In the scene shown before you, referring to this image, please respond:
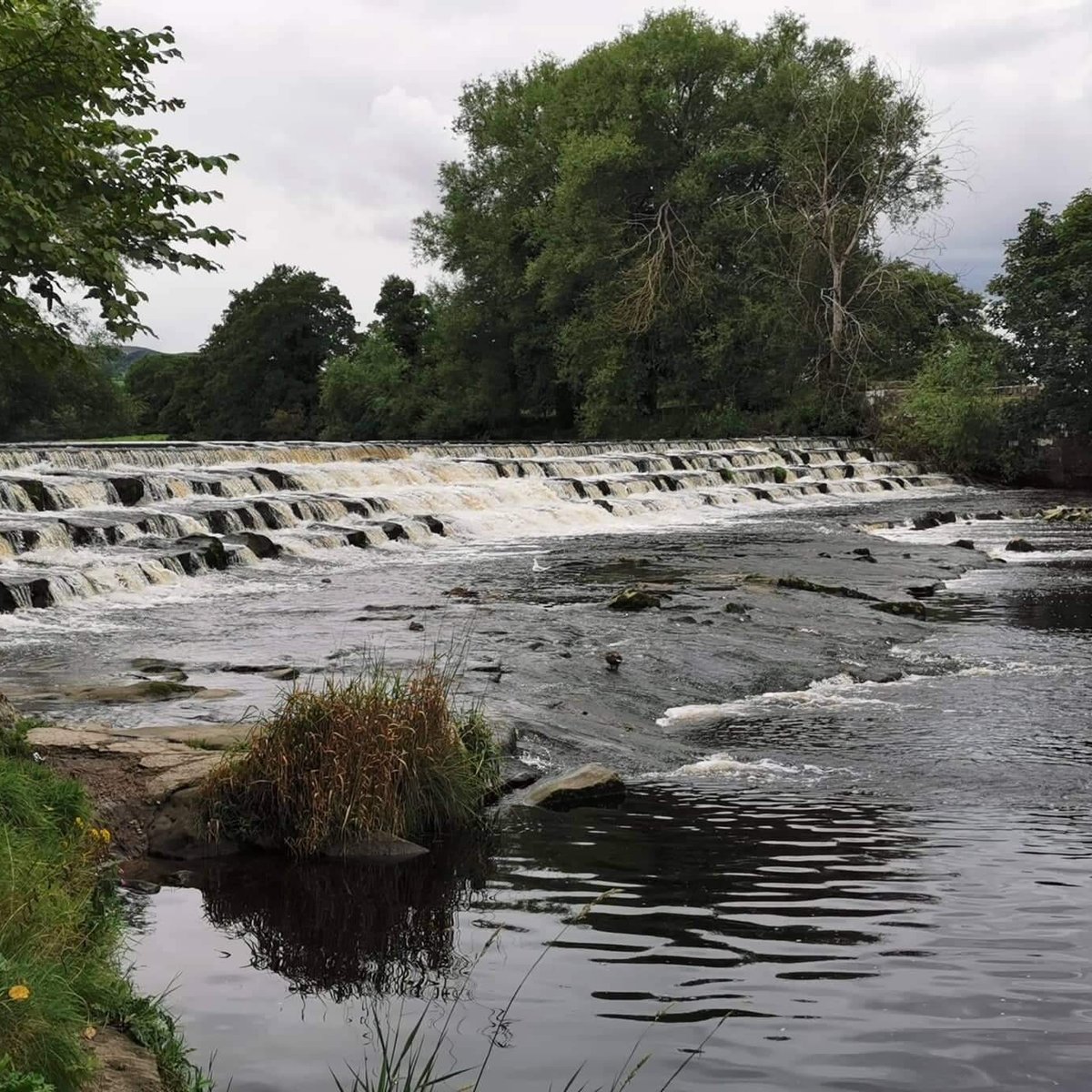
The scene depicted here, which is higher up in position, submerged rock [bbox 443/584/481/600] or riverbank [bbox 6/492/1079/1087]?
submerged rock [bbox 443/584/481/600]

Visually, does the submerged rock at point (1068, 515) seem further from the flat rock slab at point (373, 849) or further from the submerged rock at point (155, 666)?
the flat rock slab at point (373, 849)

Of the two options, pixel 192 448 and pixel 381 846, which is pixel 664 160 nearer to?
pixel 192 448

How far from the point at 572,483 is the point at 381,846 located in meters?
25.8

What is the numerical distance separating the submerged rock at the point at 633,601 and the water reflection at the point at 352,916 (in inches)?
352

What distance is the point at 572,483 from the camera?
108ft

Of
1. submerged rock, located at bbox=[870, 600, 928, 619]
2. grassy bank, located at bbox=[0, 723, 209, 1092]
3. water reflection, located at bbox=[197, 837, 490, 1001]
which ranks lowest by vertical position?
water reflection, located at bbox=[197, 837, 490, 1001]

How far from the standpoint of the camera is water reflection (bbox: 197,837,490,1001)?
5.65m

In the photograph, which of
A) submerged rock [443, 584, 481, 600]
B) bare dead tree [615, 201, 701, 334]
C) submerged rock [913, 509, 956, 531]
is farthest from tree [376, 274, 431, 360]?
submerged rock [443, 584, 481, 600]

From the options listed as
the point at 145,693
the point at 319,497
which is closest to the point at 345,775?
the point at 145,693

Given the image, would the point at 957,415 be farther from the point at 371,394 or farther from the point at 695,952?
the point at 695,952

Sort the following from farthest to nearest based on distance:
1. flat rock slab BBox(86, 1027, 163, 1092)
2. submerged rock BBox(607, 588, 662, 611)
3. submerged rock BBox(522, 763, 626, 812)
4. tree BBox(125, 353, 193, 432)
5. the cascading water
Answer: tree BBox(125, 353, 193, 432)
the cascading water
submerged rock BBox(607, 588, 662, 611)
submerged rock BBox(522, 763, 626, 812)
flat rock slab BBox(86, 1027, 163, 1092)

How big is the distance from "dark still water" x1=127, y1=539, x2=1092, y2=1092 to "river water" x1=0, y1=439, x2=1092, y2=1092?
17mm

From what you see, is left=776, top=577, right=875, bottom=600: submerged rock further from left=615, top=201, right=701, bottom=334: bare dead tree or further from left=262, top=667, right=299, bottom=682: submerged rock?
left=615, top=201, right=701, bottom=334: bare dead tree

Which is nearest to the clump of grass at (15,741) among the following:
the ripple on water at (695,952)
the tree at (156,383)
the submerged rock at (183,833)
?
the submerged rock at (183,833)
